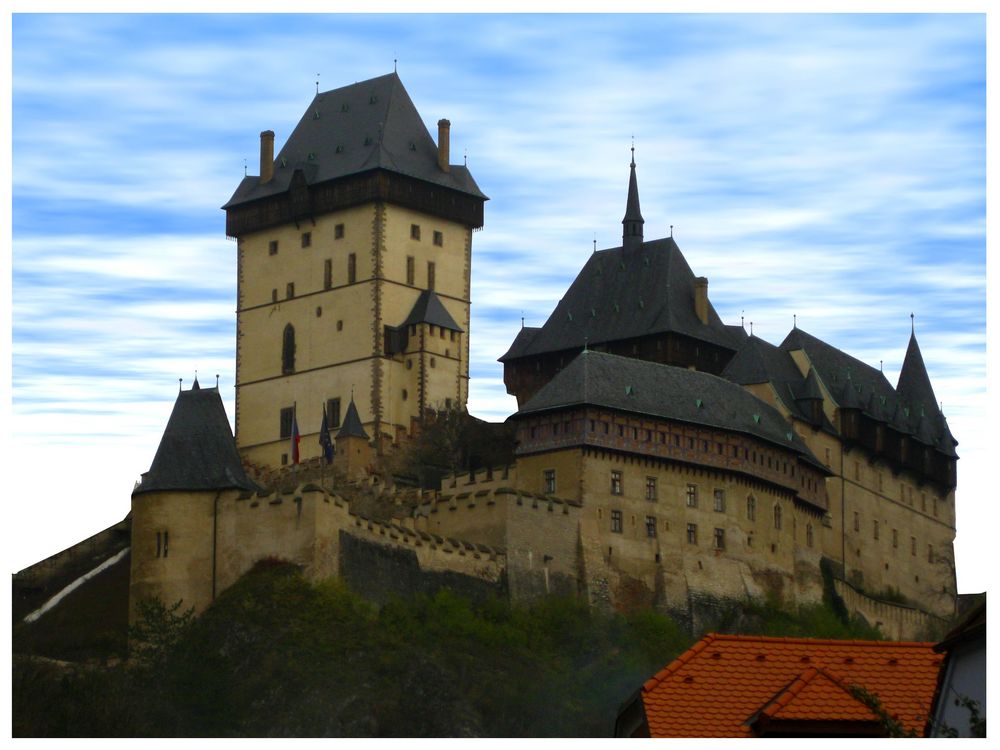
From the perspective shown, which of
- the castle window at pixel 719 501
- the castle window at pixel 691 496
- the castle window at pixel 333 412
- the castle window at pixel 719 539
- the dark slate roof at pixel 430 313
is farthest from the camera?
the dark slate roof at pixel 430 313

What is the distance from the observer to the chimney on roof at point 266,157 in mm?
107062

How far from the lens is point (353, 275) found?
103 m

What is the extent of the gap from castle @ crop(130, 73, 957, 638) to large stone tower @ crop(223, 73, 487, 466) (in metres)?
0.11

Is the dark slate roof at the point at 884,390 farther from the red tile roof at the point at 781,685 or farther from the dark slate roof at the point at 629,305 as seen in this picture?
the red tile roof at the point at 781,685

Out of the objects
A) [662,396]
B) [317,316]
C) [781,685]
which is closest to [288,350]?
[317,316]

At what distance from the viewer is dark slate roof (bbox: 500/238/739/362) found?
105 metres

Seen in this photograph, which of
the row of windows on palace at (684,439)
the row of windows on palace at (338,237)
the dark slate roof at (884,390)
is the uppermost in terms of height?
the row of windows on palace at (338,237)

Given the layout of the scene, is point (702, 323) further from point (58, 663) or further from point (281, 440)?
point (58, 663)

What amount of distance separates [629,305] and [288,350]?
14114mm

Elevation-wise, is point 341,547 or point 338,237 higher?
point 338,237

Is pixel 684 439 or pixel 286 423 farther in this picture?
pixel 286 423

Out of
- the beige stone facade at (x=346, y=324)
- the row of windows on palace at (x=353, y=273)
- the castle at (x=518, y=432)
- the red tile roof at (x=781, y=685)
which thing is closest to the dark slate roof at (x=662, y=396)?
the castle at (x=518, y=432)

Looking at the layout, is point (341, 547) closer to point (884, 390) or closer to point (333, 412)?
point (333, 412)

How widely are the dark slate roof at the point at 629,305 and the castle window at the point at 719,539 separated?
12410 millimetres
